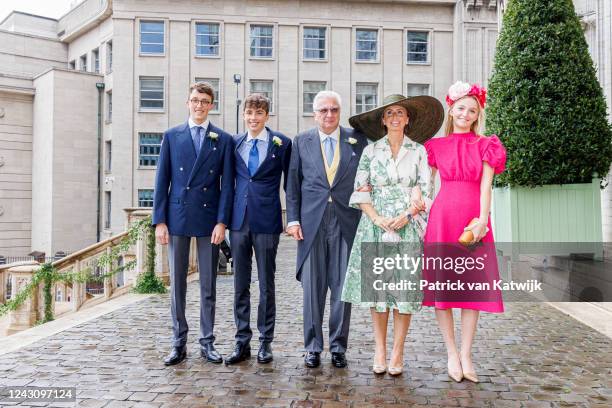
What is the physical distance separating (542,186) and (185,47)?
28.3 m

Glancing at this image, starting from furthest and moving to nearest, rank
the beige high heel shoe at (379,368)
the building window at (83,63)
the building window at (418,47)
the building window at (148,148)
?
1. the building window at (83,63)
2. the building window at (418,47)
3. the building window at (148,148)
4. the beige high heel shoe at (379,368)

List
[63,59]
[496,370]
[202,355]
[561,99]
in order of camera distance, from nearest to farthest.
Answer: [496,370] < [202,355] < [561,99] < [63,59]

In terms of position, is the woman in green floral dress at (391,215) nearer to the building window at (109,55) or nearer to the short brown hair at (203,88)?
the short brown hair at (203,88)

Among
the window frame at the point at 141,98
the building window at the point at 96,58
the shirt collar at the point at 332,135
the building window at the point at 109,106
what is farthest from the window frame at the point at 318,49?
the shirt collar at the point at 332,135

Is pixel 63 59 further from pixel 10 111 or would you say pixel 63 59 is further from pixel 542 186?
pixel 542 186

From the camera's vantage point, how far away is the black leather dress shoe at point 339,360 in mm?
4730

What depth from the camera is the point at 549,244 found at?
8500mm

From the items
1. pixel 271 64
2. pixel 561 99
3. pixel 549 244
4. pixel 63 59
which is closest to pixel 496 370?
pixel 549 244

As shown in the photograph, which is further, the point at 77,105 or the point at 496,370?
the point at 77,105

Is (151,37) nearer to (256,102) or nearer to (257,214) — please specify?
(256,102)

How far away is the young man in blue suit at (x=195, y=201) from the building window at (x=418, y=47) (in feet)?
102

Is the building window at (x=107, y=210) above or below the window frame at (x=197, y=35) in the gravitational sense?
below

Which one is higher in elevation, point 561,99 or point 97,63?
point 97,63

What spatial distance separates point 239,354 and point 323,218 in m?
1.50
